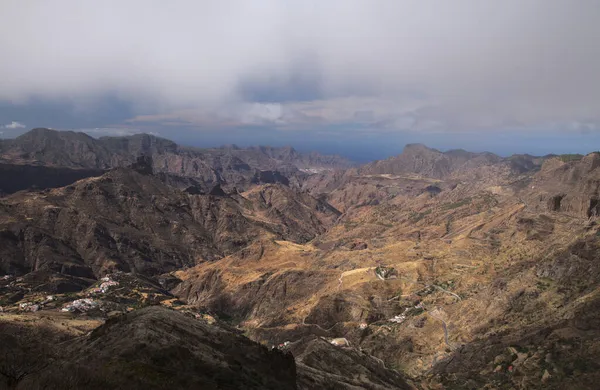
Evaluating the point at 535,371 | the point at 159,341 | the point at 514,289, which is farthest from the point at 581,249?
the point at 159,341

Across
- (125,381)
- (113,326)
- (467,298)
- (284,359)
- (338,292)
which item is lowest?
(338,292)

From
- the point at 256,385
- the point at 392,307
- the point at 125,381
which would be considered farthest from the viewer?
the point at 392,307

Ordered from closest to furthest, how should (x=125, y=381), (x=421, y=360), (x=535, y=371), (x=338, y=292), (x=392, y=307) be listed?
(x=125, y=381) → (x=535, y=371) → (x=421, y=360) → (x=392, y=307) → (x=338, y=292)

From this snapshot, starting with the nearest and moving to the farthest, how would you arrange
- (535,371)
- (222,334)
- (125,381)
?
(125,381), (222,334), (535,371)

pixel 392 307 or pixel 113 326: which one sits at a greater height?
pixel 113 326

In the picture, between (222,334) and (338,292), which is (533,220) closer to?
(338,292)

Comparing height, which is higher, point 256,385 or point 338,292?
point 256,385

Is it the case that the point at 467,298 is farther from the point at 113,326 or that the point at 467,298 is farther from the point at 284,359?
the point at 113,326

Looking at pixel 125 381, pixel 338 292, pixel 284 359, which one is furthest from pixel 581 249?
pixel 125 381

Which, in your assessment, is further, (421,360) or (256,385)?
(421,360)
